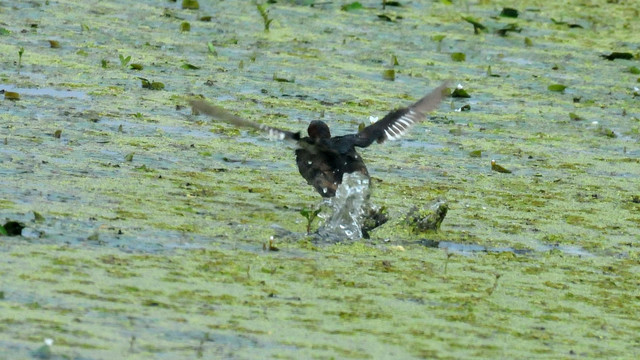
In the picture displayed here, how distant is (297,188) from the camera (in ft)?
27.5

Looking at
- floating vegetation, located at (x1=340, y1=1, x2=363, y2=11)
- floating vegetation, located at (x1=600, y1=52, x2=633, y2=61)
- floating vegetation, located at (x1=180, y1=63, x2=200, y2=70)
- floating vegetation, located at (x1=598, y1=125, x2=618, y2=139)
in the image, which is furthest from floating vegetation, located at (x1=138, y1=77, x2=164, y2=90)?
floating vegetation, located at (x1=600, y1=52, x2=633, y2=61)

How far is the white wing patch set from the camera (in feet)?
27.3

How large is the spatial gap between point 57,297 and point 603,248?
3.30 m

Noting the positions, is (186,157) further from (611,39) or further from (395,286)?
(611,39)

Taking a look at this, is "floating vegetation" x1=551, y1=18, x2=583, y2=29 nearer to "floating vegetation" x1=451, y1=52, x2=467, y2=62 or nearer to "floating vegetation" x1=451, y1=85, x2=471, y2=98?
"floating vegetation" x1=451, y1=52, x2=467, y2=62

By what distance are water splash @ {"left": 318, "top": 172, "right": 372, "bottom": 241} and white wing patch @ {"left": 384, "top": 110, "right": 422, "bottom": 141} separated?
30.0 inches

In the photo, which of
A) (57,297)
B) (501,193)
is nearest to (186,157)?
(501,193)

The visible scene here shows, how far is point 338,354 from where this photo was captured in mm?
5137

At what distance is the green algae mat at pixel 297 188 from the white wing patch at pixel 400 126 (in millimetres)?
368

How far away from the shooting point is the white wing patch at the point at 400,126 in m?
8.31

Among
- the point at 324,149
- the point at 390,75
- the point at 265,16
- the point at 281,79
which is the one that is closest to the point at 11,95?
the point at 281,79

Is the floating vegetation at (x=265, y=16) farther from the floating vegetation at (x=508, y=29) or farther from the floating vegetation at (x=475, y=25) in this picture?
the floating vegetation at (x=508, y=29)

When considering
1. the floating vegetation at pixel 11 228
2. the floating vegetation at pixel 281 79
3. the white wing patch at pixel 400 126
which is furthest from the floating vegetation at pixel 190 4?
the floating vegetation at pixel 11 228

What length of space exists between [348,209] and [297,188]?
1097 millimetres
